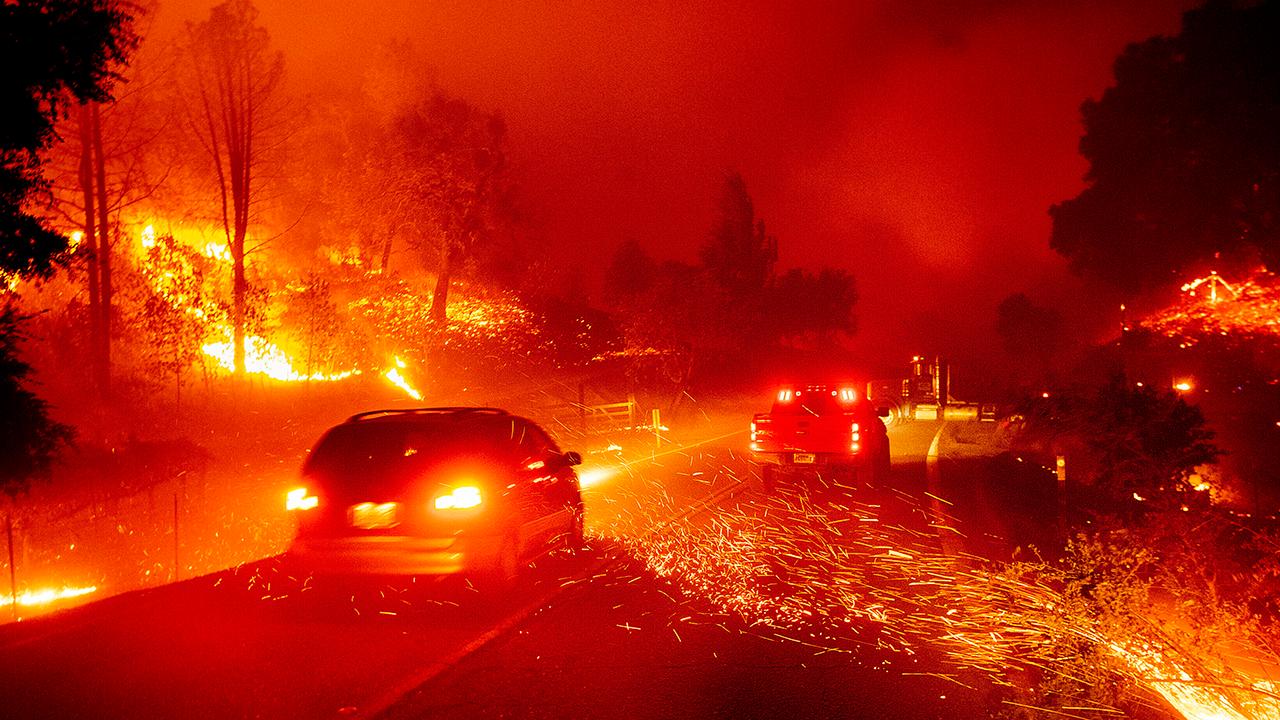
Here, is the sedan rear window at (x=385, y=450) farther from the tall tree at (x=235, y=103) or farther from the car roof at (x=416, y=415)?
the tall tree at (x=235, y=103)

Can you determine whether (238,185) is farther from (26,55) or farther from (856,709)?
(856,709)

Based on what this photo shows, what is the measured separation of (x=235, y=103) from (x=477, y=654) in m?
22.3

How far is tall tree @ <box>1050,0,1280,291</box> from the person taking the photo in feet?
75.3

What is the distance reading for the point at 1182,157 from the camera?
2627 centimetres

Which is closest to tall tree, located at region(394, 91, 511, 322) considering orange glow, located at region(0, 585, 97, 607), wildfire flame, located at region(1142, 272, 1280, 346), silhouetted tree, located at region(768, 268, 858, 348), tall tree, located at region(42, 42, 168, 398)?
tall tree, located at region(42, 42, 168, 398)

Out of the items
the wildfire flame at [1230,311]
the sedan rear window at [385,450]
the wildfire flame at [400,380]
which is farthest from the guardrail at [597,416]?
the sedan rear window at [385,450]

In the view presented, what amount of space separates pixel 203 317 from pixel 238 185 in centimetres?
572

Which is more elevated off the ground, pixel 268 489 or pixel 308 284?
pixel 308 284

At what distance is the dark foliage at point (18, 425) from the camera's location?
8414 millimetres

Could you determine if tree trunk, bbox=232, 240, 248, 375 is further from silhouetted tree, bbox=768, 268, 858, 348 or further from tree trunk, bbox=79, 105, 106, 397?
silhouetted tree, bbox=768, 268, 858, 348

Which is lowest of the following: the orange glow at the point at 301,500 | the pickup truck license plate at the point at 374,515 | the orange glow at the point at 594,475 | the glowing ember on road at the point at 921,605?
the orange glow at the point at 594,475

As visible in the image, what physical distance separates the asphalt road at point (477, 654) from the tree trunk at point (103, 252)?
12.4 meters

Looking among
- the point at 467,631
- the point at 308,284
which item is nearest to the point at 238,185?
the point at 308,284

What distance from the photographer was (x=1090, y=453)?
50.6 feet
